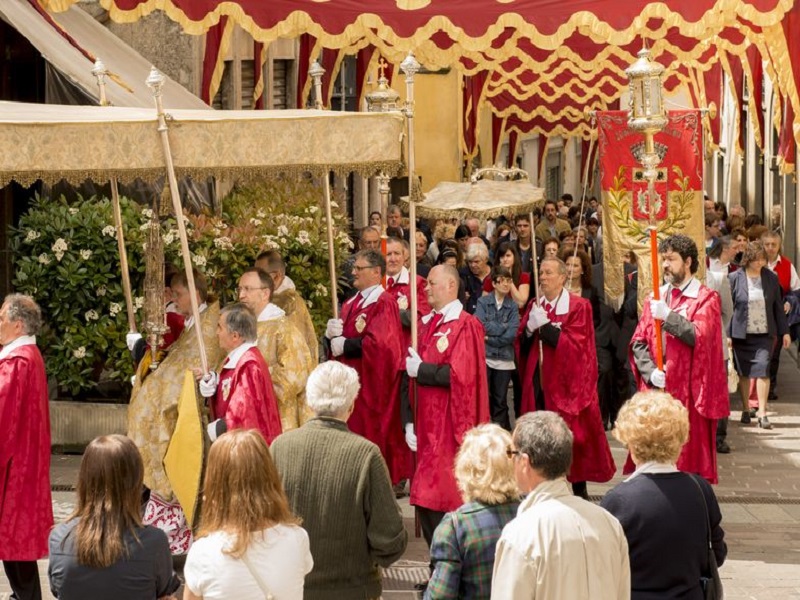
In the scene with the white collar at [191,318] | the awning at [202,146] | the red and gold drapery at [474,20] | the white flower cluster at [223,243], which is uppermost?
the red and gold drapery at [474,20]

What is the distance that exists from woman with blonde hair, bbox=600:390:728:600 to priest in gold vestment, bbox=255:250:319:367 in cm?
482

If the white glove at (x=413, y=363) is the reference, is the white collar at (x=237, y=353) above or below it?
above

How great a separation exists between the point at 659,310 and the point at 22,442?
4037 millimetres

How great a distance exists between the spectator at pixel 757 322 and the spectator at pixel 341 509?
9.39 meters

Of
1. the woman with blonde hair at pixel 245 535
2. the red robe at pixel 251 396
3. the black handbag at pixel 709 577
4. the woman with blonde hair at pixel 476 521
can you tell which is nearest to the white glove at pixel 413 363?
the red robe at pixel 251 396

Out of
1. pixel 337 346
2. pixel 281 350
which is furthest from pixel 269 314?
pixel 337 346

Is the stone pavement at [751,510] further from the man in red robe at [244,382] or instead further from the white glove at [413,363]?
the man in red robe at [244,382]

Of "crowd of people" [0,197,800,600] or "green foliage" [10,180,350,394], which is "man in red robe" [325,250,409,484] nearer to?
"crowd of people" [0,197,800,600]

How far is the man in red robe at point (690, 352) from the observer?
10.6m

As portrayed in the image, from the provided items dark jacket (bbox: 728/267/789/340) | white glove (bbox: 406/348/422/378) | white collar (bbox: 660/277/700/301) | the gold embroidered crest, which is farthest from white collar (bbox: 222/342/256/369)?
dark jacket (bbox: 728/267/789/340)

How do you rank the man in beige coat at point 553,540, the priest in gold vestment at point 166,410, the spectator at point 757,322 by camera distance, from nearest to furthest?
1. the man in beige coat at point 553,540
2. the priest in gold vestment at point 166,410
3. the spectator at point 757,322

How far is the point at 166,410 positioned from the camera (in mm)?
9719

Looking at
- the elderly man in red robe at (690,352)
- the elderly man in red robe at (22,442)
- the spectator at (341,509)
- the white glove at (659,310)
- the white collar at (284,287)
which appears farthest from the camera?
the white collar at (284,287)

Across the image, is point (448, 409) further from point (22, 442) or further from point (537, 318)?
point (22, 442)
